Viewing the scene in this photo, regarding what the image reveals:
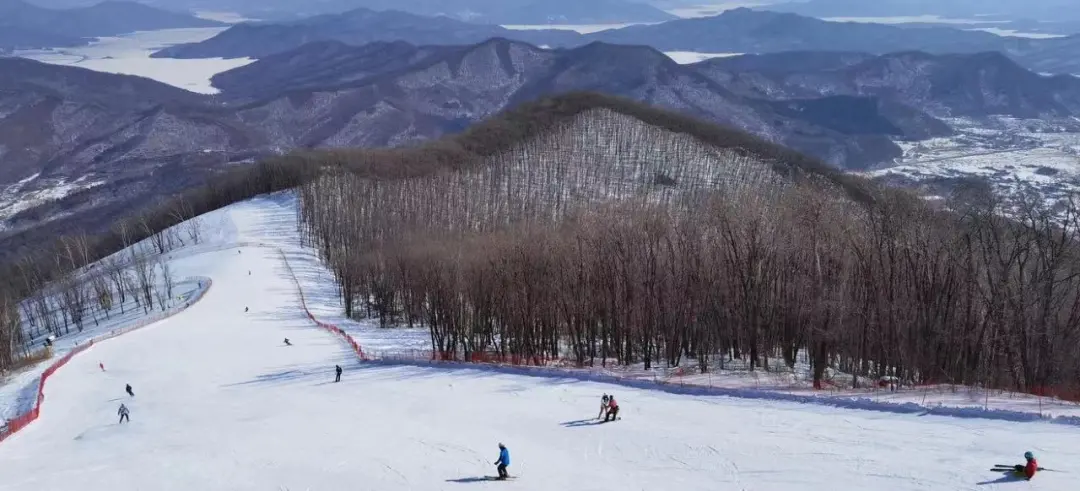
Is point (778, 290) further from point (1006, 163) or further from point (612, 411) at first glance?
point (1006, 163)

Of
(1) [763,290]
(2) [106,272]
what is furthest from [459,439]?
(2) [106,272]

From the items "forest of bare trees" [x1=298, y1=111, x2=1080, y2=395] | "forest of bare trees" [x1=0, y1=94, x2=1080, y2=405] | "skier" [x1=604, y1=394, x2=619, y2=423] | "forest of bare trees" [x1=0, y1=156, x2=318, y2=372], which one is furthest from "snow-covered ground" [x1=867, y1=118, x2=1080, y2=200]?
"skier" [x1=604, y1=394, x2=619, y2=423]

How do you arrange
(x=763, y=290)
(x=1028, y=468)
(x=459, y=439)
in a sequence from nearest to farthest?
(x=1028, y=468), (x=459, y=439), (x=763, y=290)

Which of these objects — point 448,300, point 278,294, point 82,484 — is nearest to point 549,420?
point 82,484

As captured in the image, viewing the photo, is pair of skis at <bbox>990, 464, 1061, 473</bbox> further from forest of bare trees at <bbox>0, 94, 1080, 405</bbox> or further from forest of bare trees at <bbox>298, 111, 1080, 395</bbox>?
forest of bare trees at <bbox>298, 111, 1080, 395</bbox>

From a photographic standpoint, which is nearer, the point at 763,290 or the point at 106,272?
the point at 763,290

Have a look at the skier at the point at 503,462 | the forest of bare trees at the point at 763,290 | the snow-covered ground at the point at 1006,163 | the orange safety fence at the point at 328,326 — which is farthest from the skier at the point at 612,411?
the snow-covered ground at the point at 1006,163
